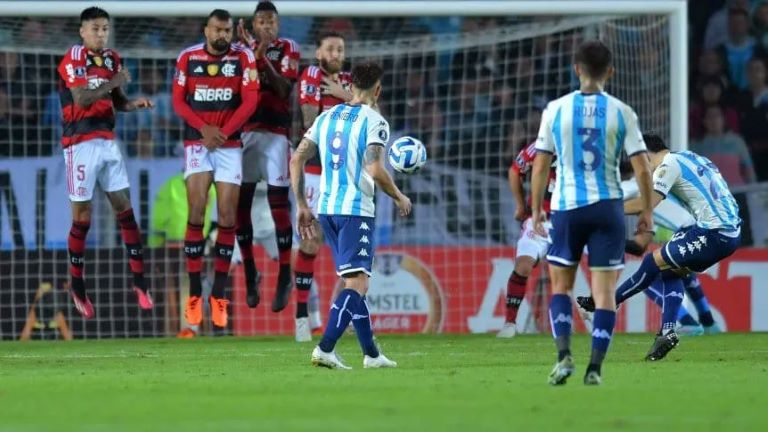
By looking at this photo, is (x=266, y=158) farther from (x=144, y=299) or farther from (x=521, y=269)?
(x=521, y=269)

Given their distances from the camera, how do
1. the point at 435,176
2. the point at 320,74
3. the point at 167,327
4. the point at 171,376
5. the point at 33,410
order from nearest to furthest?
the point at 33,410
the point at 171,376
the point at 320,74
the point at 167,327
the point at 435,176

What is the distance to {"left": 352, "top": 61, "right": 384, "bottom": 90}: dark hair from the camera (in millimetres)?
10766

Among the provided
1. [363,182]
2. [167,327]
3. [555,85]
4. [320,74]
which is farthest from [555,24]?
[363,182]

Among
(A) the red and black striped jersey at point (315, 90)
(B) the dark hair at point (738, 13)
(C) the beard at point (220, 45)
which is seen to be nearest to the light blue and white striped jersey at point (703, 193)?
(A) the red and black striped jersey at point (315, 90)

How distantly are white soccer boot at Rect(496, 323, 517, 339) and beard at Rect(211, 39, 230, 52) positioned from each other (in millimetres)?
3714

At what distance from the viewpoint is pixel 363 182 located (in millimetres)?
10922

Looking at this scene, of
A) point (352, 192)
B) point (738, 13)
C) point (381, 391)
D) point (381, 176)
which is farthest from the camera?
point (738, 13)

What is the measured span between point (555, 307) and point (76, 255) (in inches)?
264

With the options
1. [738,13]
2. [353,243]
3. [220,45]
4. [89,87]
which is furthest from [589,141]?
[738,13]

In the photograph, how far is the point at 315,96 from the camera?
14.8 meters

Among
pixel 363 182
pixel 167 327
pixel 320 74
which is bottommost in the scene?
pixel 167 327

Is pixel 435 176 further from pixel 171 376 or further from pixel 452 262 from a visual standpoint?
pixel 171 376

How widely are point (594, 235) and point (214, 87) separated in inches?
236

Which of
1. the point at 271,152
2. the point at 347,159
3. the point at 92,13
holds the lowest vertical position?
the point at 347,159
